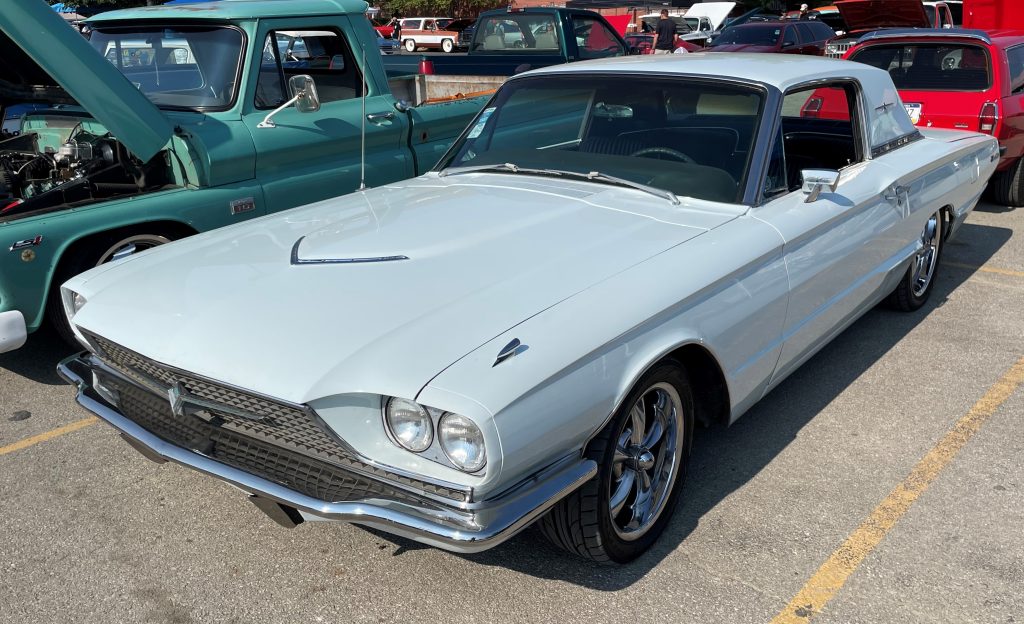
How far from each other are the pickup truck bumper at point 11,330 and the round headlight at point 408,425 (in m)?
2.49

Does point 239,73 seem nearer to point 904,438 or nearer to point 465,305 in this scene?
point 465,305

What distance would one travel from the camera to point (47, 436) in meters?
3.88

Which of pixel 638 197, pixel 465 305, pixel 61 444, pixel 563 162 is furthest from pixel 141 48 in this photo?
pixel 465 305

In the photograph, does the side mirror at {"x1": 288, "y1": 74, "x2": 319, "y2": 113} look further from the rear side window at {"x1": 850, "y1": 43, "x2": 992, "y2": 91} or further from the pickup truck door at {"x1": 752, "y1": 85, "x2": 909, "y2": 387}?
the rear side window at {"x1": 850, "y1": 43, "x2": 992, "y2": 91}

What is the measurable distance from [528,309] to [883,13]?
35.5 ft

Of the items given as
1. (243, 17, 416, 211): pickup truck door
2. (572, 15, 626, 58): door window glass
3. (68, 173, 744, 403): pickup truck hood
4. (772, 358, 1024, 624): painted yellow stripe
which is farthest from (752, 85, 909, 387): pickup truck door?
(572, 15, 626, 58): door window glass

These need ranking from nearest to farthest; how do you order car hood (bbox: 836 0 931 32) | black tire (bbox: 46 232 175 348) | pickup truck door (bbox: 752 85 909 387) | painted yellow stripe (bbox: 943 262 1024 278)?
pickup truck door (bbox: 752 85 909 387) → black tire (bbox: 46 232 175 348) → painted yellow stripe (bbox: 943 262 1024 278) → car hood (bbox: 836 0 931 32)

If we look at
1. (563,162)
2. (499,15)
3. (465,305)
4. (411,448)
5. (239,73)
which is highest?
(499,15)

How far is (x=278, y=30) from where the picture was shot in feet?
17.0

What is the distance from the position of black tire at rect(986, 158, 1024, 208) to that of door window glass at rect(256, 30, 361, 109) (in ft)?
18.8

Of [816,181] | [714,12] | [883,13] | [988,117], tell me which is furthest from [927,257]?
[714,12]

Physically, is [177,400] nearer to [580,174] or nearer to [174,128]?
[580,174]

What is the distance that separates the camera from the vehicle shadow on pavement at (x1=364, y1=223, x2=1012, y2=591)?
2912 mm

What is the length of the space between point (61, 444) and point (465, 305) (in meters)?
2.28
